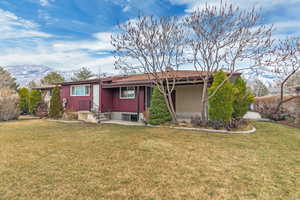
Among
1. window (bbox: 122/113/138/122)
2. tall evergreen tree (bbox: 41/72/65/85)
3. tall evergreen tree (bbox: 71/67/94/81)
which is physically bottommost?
window (bbox: 122/113/138/122)

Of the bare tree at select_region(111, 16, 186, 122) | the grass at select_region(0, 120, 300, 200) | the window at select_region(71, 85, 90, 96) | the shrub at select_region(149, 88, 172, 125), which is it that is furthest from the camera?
the window at select_region(71, 85, 90, 96)

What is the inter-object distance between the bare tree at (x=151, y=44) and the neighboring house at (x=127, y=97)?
3.74 ft

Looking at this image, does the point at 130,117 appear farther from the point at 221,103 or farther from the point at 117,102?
the point at 221,103

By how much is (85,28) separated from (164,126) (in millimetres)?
10791

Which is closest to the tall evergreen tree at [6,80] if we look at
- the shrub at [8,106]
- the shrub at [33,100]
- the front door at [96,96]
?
the shrub at [33,100]

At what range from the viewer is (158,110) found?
10102 millimetres

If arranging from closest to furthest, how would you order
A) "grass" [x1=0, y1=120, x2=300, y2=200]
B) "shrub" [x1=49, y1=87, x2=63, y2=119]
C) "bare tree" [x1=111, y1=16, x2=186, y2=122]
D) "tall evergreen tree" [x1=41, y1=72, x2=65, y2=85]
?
"grass" [x1=0, y1=120, x2=300, y2=200], "bare tree" [x1=111, y1=16, x2=186, y2=122], "shrub" [x1=49, y1=87, x2=63, y2=119], "tall evergreen tree" [x1=41, y1=72, x2=65, y2=85]

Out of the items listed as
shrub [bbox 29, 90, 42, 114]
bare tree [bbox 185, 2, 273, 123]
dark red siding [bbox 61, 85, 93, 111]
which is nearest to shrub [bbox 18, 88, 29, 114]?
shrub [bbox 29, 90, 42, 114]

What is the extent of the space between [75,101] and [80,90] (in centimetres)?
111

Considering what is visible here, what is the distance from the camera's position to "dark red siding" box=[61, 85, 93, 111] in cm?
1359

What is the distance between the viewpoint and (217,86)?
9102mm

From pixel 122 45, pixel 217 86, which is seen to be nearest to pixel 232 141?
pixel 217 86

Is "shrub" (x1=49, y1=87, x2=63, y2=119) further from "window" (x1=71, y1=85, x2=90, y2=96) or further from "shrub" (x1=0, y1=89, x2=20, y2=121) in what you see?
"shrub" (x1=0, y1=89, x2=20, y2=121)

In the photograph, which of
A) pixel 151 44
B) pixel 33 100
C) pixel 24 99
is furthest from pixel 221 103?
pixel 24 99
